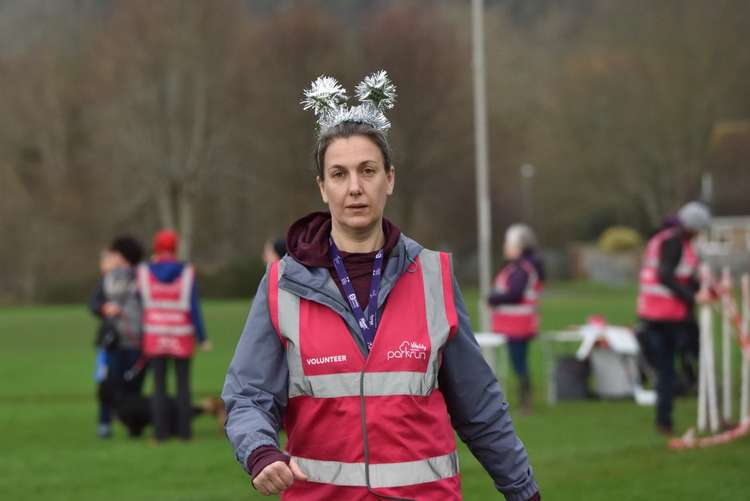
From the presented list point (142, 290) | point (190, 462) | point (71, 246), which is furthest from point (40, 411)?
point (71, 246)

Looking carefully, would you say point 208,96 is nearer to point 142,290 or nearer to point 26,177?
point 26,177

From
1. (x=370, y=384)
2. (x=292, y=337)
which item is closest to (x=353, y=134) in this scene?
(x=292, y=337)

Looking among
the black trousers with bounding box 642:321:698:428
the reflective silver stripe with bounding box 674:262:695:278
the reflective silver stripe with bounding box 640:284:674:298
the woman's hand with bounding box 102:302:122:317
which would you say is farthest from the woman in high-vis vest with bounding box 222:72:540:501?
the woman's hand with bounding box 102:302:122:317

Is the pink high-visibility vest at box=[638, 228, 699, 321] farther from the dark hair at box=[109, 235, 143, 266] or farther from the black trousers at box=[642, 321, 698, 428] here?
the dark hair at box=[109, 235, 143, 266]

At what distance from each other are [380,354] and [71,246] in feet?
194

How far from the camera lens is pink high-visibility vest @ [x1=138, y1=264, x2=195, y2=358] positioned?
13.9 m

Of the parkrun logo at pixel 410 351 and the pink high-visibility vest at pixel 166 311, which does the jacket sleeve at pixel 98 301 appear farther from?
the parkrun logo at pixel 410 351

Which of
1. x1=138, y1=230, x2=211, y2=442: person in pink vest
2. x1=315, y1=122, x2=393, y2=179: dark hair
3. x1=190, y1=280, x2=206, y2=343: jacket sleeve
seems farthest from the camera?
x1=190, y1=280, x2=206, y2=343: jacket sleeve

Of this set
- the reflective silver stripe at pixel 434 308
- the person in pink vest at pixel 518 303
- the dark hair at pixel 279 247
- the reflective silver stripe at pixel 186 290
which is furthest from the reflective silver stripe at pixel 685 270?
the reflective silver stripe at pixel 434 308

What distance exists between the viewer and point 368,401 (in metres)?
4.31

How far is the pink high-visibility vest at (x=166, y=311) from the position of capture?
13922mm

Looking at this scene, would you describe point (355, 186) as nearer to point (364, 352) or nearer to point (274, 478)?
point (364, 352)

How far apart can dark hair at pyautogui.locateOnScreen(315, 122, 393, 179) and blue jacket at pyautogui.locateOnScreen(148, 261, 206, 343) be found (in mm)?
9522

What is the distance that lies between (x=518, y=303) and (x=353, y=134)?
457 inches
